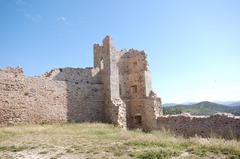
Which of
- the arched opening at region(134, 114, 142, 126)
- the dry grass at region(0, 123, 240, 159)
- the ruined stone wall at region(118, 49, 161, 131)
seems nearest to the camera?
the dry grass at region(0, 123, 240, 159)

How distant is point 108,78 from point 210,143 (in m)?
13.3

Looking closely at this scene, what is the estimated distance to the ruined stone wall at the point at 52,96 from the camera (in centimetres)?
1789

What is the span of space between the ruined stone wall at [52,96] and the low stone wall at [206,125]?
595cm

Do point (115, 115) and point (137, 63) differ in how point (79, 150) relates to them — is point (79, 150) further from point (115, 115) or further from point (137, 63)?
point (137, 63)

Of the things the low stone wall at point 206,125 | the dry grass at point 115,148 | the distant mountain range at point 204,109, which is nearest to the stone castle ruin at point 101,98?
the low stone wall at point 206,125

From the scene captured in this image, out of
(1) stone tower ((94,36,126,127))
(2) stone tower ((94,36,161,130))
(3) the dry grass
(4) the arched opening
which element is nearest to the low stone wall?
(2) stone tower ((94,36,161,130))

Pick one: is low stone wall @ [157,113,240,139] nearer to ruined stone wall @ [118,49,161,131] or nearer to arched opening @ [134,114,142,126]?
ruined stone wall @ [118,49,161,131]

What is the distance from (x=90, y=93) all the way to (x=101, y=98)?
1.09 m

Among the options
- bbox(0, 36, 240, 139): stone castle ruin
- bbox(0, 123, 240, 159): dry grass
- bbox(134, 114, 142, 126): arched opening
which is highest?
bbox(0, 36, 240, 139): stone castle ruin

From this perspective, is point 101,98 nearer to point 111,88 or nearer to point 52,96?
point 111,88

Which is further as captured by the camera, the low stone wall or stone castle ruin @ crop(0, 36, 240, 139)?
stone castle ruin @ crop(0, 36, 240, 139)

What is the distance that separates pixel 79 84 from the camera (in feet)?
71.5

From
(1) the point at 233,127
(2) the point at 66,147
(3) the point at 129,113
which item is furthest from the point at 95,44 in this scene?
(2) the point at 66,147

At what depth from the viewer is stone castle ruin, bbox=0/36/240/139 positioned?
17844 mm
